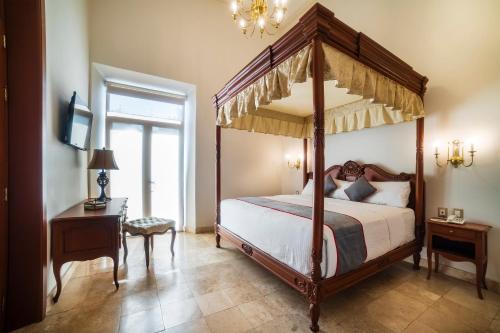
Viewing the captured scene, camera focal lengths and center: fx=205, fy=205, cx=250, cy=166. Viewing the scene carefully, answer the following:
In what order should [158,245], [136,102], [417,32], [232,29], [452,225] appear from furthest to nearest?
[232,29]
[136,102]
[158,245]
[417,32]
[452,225]

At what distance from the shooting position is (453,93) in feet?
8.24

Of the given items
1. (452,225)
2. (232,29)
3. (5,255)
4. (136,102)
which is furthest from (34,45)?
(452,225)

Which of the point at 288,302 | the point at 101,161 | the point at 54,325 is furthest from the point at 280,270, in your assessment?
the point at 101,161

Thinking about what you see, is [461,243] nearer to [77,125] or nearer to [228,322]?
[228,322]

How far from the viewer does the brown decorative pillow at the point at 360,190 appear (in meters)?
3.02

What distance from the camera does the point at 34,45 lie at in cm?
159

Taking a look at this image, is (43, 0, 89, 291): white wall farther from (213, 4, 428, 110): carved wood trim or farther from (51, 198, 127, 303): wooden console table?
(213, 4, 428, 110): carved wood trim

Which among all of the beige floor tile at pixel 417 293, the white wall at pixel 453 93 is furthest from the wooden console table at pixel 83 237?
the white wall at pixel 453 93

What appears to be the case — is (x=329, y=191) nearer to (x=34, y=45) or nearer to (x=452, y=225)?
(x=452, y=225)

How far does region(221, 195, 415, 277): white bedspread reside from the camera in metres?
1.71

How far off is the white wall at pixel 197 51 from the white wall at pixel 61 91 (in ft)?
1.80

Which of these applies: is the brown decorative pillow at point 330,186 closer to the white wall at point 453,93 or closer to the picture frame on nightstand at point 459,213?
the white wall at point 453,93

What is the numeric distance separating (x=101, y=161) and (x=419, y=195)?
4.06 m

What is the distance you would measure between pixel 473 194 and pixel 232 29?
16.2ft
